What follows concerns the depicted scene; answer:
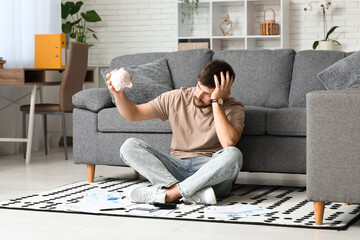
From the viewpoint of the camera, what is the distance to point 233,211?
9.73 ft

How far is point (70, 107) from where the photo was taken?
5.45m

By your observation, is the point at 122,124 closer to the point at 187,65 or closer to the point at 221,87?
the point at 187,65

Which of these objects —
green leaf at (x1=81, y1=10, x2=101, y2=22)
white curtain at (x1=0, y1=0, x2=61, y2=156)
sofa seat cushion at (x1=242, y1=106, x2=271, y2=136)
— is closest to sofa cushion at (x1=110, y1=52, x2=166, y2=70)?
sofa seat cushion at (x1=242, y1=106, x2=271, y2=136)

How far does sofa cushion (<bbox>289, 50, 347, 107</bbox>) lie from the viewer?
163 inches

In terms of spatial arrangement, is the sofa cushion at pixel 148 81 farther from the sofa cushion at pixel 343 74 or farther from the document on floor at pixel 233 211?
the document on floor at pixel 233 211

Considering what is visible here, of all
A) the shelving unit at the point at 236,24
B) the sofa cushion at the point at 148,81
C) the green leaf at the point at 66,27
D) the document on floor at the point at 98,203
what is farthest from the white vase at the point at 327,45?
the document on floor at the point at 98,203

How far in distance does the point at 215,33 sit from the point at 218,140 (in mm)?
3672

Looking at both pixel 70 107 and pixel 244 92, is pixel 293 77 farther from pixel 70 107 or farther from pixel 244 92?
pixel 70 107

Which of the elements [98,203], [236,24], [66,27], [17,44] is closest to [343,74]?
[98,203]

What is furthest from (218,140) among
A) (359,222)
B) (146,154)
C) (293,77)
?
(293,77)

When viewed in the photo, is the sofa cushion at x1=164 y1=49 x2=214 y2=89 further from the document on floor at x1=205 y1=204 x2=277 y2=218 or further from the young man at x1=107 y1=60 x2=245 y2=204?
the document on floor at x1=205 y1=204 x2=277 y2=218

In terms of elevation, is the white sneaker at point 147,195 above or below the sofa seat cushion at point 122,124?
below

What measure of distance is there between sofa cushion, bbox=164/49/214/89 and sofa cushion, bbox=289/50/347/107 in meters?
0.64

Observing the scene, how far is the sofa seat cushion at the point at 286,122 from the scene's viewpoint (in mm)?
3588
